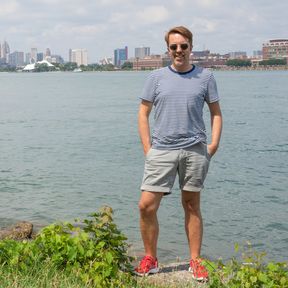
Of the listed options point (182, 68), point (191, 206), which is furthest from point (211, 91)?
point (191, 206)

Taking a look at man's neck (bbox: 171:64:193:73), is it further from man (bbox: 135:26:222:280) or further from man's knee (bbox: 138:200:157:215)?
man's knee (bbox: 138:200:157:215)

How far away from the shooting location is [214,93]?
16.7 feet

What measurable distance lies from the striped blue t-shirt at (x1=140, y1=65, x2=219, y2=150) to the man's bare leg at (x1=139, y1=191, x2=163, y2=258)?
44cm

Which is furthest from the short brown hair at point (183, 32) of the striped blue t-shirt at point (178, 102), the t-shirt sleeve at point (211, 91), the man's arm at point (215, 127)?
the man's arm at point (215, 127)

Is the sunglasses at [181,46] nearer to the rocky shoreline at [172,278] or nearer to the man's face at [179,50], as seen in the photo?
the man's face at [179,50]

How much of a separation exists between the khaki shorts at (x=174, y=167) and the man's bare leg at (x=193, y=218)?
138 mm

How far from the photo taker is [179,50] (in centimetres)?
498

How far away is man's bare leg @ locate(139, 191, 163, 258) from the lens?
16.8 feet

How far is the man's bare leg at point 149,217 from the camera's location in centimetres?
511

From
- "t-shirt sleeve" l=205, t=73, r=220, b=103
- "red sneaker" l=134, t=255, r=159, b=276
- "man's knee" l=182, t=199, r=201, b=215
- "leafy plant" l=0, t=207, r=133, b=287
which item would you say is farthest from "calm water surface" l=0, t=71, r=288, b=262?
"t-shirt sleeve" l=205, t=73, r=220, b=103

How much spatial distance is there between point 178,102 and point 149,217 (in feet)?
3.44

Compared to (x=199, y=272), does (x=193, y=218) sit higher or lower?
higher

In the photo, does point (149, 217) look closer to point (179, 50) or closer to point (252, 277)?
point (252, 277)

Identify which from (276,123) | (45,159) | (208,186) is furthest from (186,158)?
(276,123)
